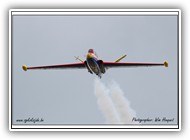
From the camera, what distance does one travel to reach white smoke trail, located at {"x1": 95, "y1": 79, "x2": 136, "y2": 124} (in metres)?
16.6

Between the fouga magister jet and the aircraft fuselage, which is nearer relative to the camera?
the fouga magister jet

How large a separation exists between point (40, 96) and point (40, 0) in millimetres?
2579

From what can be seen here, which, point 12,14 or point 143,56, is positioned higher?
point 12,14

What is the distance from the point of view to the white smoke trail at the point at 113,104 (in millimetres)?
16578

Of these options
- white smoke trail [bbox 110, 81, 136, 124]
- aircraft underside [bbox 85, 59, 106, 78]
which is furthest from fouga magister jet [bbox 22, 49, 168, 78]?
white smoke trail [bbox 110, 81, 136, 124]

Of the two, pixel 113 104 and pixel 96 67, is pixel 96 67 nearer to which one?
pixel 96 67

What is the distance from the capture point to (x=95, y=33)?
54.7 feet

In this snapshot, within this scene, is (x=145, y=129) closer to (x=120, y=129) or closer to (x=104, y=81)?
(x=120, y=129)

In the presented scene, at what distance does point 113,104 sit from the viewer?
17.0m

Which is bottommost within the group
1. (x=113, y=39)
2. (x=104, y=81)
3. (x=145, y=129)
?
(x=145, y=129)

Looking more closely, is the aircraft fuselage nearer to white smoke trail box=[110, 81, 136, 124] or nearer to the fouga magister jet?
the fouga magister jet

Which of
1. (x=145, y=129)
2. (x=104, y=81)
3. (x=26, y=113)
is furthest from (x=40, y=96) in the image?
(x=145, y=129)

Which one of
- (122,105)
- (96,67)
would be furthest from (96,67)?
(122,105)

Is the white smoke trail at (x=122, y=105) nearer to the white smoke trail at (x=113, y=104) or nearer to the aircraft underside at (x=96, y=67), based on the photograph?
the white smoke trail at (x=113, y=104)
